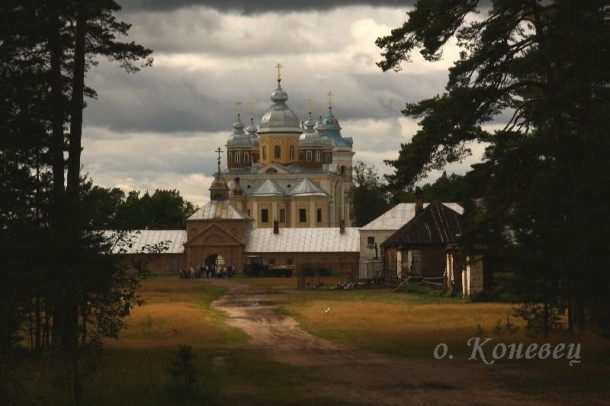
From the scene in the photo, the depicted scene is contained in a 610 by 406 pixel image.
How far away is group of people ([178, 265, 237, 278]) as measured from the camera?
102 metres

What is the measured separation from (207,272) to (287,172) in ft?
143

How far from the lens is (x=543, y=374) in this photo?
72.2 ft

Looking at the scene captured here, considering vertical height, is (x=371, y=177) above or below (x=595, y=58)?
above

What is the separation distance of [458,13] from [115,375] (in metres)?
12.0

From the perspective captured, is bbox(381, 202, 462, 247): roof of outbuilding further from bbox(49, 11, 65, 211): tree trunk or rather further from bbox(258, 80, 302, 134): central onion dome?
bbox(258, 80, 302, 134): central onion dome

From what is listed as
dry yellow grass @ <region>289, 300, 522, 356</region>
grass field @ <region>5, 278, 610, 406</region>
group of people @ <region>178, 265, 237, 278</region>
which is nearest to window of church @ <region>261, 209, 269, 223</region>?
group of people @ <region>178, 265, 237, 278</region>

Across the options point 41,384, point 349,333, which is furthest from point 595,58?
point 41,384

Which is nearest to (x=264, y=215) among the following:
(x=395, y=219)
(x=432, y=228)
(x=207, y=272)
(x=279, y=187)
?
(x=279, y=187)

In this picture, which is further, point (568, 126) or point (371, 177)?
point (371, 177)

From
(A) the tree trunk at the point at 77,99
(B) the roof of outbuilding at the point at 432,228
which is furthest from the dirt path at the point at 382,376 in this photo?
(B) the roof of outbuilding at the point at 432,228

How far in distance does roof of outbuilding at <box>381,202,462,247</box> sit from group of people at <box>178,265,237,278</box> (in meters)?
33.8

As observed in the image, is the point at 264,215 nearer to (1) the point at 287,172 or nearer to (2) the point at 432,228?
(1) the point at 287,172

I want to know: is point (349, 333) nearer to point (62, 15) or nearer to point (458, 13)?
point (458, 13)

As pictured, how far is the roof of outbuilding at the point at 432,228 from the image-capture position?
6681 centimetres
